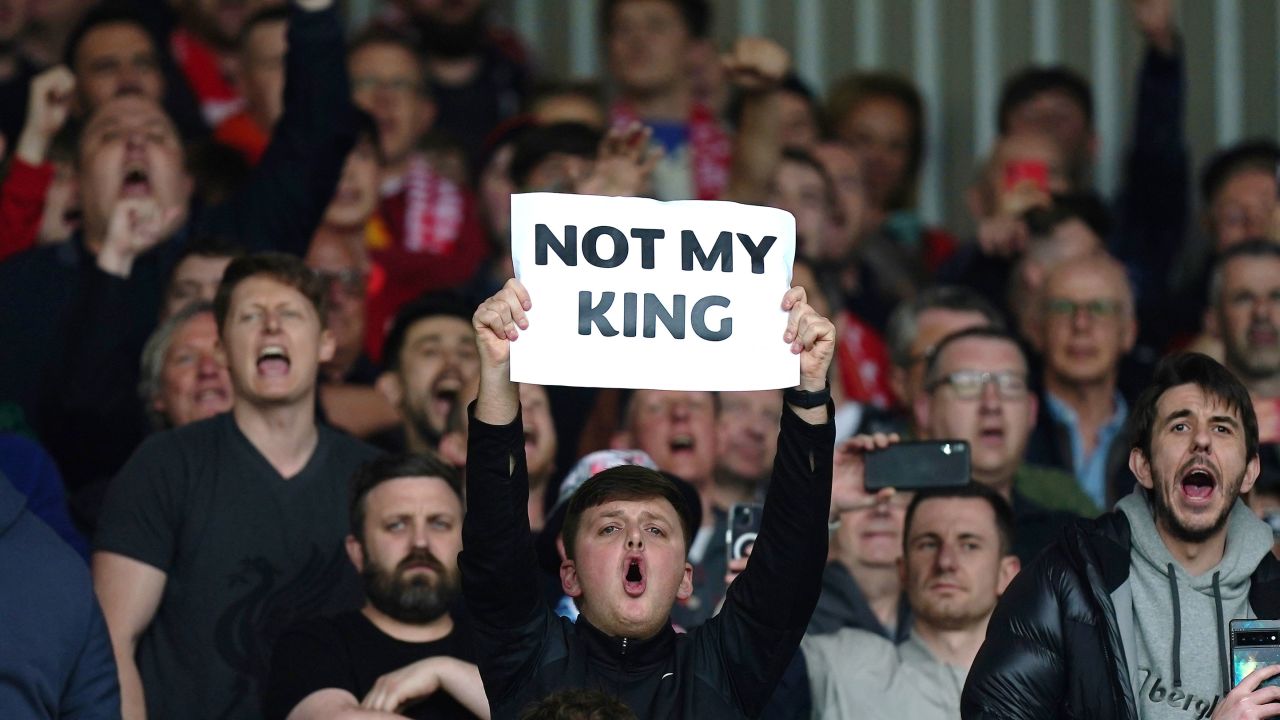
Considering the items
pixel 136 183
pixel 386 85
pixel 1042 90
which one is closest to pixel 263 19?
pixel 386 85

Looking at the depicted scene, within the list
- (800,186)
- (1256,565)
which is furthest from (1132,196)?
(1256,565)

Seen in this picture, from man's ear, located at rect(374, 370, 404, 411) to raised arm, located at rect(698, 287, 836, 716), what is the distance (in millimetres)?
2657

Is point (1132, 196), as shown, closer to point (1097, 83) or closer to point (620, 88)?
point (1097, 83)

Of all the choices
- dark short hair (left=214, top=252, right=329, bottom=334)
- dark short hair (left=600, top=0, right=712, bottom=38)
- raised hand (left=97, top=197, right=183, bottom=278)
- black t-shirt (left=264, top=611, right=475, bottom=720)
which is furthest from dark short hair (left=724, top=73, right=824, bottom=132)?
black t-shirt (left=264, top=611, right=475, bottom=720)

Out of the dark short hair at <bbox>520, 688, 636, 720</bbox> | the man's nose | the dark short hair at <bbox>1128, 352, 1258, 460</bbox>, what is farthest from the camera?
the man's nose

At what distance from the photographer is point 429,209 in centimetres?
980

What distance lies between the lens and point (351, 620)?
6176mm

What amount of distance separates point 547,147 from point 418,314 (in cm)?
116

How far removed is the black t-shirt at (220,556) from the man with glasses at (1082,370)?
2.89 metres

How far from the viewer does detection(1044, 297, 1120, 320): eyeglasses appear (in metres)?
8.41

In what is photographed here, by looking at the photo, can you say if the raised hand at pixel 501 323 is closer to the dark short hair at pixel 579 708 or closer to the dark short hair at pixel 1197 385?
the dark short hair at pixel 579 708

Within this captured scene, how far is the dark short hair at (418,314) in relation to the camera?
792 centimetres

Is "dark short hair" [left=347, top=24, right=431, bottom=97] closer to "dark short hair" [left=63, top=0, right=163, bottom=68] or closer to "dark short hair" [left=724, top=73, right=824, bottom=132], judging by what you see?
"dark short hair" [left=63, top=0, right=163, bottom=68]

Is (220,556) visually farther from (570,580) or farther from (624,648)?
(624,648)
